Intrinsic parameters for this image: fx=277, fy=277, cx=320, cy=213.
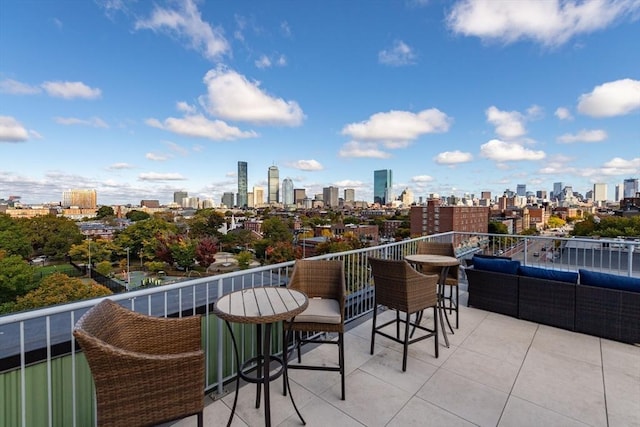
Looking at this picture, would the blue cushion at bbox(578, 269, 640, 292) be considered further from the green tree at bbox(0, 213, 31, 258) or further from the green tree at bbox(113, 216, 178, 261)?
the green tree at bbox(0, 213, 31, 258)

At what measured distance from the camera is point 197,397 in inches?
54.7

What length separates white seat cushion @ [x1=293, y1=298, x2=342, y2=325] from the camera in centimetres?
227

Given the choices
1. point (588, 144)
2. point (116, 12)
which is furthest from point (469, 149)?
point (116, 12)

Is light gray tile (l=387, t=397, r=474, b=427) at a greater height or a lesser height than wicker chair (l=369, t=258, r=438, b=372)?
lesser

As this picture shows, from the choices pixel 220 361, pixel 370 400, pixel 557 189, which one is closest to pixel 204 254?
pixel 220 361

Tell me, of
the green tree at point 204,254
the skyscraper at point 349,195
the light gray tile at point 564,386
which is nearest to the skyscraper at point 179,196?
the skyscraper at point 349,195

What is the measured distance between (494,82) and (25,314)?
49.5 feet

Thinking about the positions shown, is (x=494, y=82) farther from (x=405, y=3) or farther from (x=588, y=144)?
(x=588, y=144)

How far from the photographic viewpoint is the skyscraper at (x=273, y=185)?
129 meters

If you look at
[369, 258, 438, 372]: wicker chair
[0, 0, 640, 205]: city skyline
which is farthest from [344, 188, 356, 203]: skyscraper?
[369, 258, 438, 372]: wicker chair

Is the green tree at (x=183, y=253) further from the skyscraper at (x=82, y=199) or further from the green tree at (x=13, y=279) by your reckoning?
the skyscraper at (x=82, y=199)

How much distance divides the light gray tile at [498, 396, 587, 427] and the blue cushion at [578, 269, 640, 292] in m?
2.11

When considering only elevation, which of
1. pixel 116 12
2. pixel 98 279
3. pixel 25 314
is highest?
pixel 116 12

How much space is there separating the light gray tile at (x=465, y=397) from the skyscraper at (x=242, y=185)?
12853 centimetres
